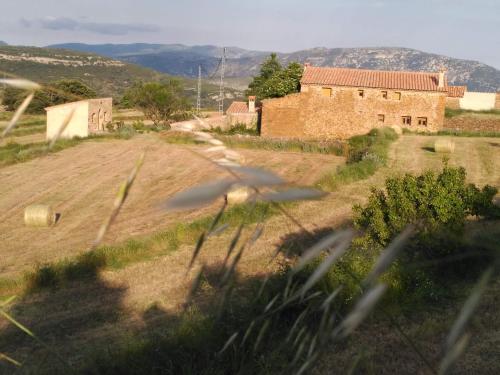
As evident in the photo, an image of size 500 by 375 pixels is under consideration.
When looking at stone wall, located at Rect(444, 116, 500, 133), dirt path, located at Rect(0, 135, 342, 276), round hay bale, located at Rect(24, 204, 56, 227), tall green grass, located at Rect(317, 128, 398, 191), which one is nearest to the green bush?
dirt path, located at Rect(0, 135, 342, 276)

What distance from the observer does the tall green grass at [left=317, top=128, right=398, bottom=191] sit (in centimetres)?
2017

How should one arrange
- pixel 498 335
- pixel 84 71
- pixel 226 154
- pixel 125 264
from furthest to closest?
pixel 84 71, pixel 125 264, pixel 498 335, pixel 226 154

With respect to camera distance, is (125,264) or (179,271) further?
(125,264)

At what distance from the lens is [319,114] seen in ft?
121

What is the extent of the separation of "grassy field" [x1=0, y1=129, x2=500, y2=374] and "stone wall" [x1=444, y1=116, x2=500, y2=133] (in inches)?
642

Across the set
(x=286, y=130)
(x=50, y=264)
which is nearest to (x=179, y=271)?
(x=50, y=264)

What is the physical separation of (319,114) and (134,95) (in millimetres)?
22097

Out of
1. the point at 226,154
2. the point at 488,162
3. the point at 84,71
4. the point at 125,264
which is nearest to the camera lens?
the point at 226,154

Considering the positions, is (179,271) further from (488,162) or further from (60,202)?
(488,162)

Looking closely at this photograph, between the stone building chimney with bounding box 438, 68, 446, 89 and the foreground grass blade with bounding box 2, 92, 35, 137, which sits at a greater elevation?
Result: the stone building chimney with bounding box 438, 68, 446, 89

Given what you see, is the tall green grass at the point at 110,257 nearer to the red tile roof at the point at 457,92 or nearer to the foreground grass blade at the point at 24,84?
the foreground grass blade at the point at 24,84

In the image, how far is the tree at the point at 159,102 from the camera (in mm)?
50688

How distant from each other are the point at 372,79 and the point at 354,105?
224 centimetres

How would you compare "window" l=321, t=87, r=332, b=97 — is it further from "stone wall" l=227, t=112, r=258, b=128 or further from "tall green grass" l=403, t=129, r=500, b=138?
"stone wall" l=227, t=112, r=258, b=128
